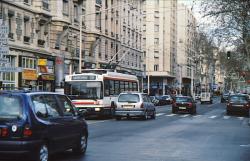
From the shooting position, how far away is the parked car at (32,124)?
9.88m

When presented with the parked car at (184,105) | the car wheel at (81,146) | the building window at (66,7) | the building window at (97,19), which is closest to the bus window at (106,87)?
the parked car at (184,105)

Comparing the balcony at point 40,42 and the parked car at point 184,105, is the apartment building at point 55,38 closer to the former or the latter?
the balcony at point 40,42

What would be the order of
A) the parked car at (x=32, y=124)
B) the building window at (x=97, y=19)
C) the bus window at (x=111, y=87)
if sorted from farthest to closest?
the building window at (x=97, y=19) → the bus window at (x=111, y=87) → the parked car at (x=32, y=124)

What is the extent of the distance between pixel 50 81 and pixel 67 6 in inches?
328

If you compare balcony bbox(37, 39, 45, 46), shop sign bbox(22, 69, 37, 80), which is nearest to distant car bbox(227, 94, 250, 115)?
shop sign bbox(22, 69, 37, 80)

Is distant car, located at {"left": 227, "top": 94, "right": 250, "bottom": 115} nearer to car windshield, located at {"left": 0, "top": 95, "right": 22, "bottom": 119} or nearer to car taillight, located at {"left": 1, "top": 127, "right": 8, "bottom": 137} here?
car windshield, located at {"left": 0, "top": 95, "right": 22, "bottom": 119}

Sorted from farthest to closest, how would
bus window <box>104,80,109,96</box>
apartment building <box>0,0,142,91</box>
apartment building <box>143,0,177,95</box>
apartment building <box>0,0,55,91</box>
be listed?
apartment building <box>143,0,177,95</box>
apartment building <box>0,0,142,91</box>
apartment building <box>0,0,55,91</box>
bus window <box>104,80,109,96</box>

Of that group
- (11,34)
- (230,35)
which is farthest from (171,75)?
(11,34)

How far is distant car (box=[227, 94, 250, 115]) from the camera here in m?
39.9

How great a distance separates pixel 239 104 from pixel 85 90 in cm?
1463

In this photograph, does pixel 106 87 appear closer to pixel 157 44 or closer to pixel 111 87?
pixel 111 87

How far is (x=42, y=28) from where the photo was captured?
4459 cm

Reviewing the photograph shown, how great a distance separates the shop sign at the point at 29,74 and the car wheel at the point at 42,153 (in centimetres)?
3000

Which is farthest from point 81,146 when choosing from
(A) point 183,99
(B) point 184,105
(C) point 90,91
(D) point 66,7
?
(D) point 66,7
